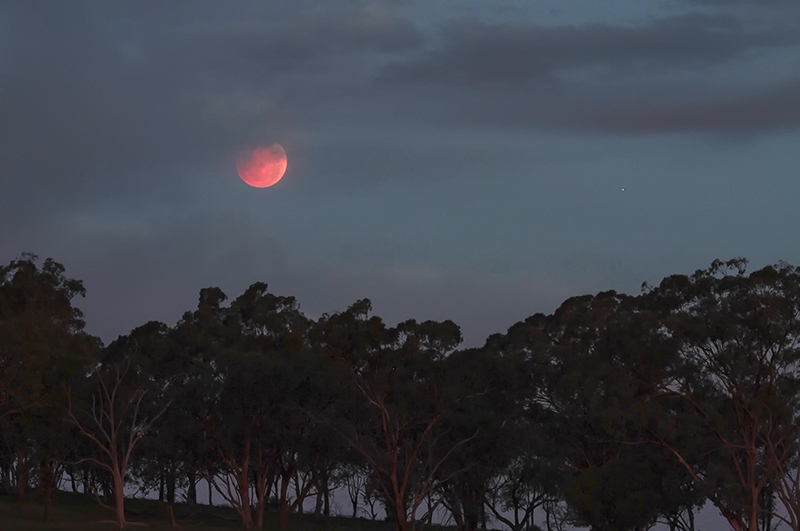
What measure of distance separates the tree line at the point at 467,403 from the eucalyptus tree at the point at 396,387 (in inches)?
5.9

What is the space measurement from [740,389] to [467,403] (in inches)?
691

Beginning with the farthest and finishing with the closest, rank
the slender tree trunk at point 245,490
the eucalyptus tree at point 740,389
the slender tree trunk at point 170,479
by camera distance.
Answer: the slender tree trunk at point 170,479 → the slender tree trunk at point 245,490 → the eucalyptus tree at point 740,389

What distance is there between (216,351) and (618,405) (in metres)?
28.6

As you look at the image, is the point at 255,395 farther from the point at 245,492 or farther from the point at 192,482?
the point at 192,482

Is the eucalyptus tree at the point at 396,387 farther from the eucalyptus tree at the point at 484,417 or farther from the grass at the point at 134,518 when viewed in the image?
the grass at the point at 134,518

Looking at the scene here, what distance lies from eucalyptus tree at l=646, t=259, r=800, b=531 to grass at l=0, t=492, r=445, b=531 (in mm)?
28403

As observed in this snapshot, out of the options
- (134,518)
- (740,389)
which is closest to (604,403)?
(740,389)

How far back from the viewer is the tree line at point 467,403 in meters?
47.4

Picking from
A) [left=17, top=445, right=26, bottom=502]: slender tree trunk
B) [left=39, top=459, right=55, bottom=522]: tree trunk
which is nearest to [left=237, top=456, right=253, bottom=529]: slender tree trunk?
[left=39, top=459, right=55, bottom=522]: tree trunk

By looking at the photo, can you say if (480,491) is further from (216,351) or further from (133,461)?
(133,461)

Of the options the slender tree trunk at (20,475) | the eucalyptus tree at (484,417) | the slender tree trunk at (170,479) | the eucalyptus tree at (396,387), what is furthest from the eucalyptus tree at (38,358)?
the eucalyptus tree at (484,417)

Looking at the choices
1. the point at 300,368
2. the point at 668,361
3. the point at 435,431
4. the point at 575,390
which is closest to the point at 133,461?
the point at 300,368

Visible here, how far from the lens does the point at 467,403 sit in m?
57.4

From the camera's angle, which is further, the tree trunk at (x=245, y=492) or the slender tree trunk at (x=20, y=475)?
the slender tree trunk at (x=20, y=475)
